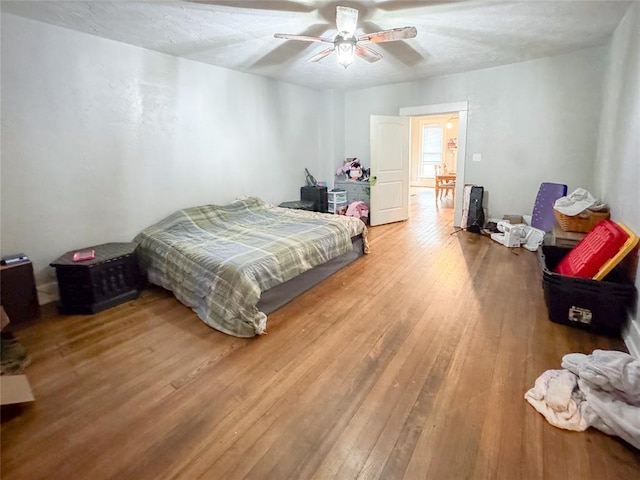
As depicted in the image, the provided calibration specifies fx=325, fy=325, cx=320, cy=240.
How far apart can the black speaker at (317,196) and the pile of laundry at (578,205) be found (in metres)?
3.36

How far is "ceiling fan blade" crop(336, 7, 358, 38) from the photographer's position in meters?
2.54

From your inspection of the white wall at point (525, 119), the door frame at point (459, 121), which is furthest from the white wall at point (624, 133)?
the door frame at point (459, 121)

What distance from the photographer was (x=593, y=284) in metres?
2.27

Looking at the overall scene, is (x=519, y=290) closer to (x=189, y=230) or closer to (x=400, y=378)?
Result: (x=400, y=378)

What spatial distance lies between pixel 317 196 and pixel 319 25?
2.93m

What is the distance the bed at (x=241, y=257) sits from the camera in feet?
8.13

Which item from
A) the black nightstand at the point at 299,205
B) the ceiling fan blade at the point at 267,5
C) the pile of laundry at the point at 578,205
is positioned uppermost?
the ceiling fan blade at the point at 267,5

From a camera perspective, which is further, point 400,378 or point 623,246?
point 623,246

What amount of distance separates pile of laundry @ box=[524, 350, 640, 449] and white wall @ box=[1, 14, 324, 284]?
3.85 metres

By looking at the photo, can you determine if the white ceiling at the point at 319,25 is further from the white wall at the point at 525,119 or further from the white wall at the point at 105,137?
the white wall at the point at 525,119

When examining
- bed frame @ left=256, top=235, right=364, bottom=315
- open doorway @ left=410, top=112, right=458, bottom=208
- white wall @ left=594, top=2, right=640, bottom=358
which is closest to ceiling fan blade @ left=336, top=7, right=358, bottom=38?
bed frame @ left=256, top=235, right=364, bottom=315

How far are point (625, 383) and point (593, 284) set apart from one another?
3.10 ft

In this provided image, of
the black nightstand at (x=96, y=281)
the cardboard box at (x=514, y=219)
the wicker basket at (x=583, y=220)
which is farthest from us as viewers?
the cardboard box at (x=514, y=219)

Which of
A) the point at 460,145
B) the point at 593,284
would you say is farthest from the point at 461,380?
the point at 460,145
